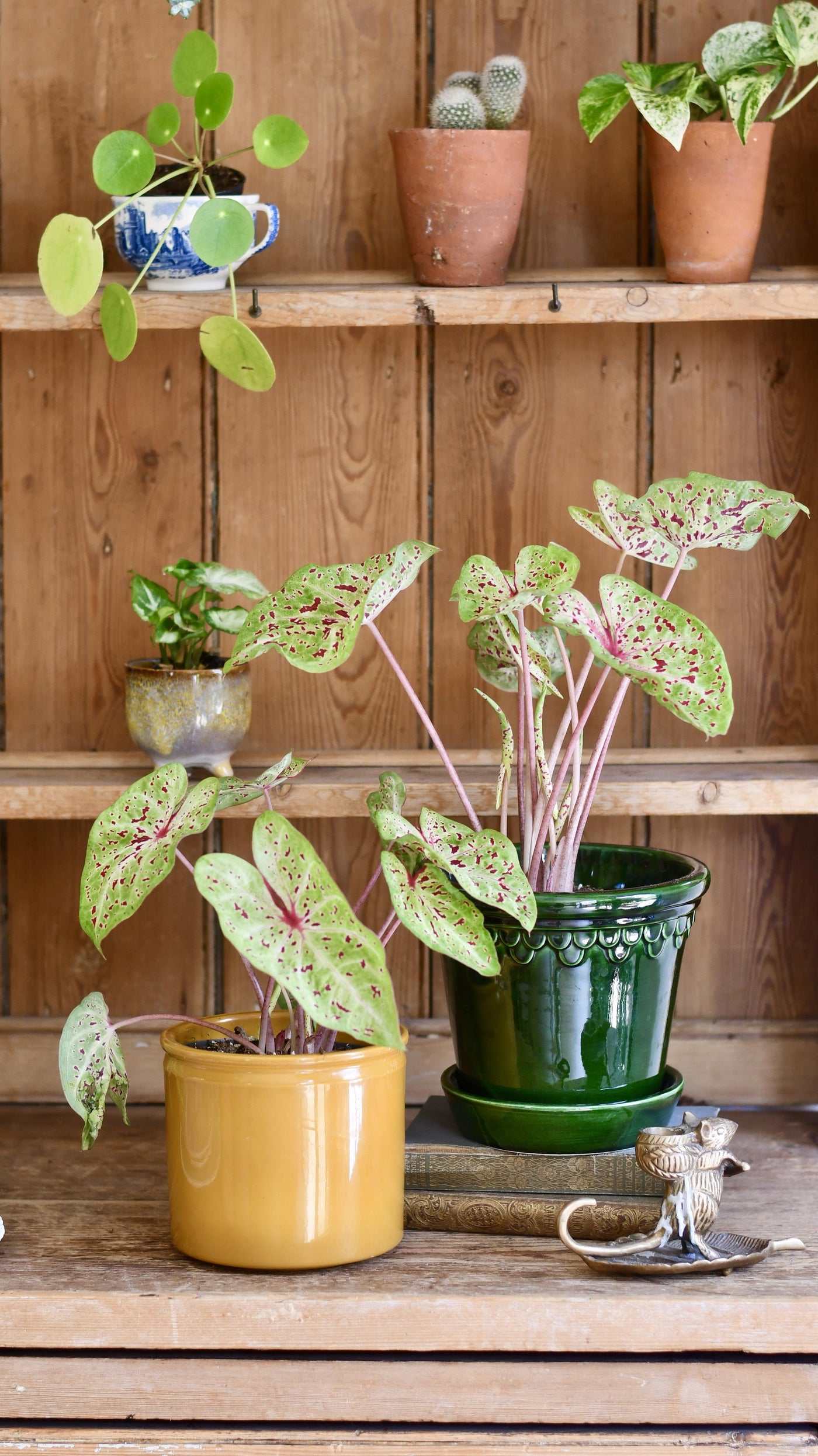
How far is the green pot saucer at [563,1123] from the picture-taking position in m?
1.10

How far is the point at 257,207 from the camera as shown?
122 centimetres

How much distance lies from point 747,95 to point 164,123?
47cm

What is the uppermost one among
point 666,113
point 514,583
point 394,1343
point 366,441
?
point 666,113

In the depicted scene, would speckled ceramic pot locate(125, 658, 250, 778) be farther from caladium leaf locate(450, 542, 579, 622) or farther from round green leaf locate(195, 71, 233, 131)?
round green leaf locate(195, 71, 233, 131)

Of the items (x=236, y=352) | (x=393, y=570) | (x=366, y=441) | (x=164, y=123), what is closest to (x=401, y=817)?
→ (x=393, y=570)

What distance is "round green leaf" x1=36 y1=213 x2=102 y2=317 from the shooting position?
105 centimetres

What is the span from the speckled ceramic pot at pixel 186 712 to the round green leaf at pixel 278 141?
1.37ft

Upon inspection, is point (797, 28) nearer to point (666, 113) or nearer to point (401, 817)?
point (666, 113)

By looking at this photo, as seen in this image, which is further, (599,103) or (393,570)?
(599,103)

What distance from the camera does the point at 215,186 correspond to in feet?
4.04

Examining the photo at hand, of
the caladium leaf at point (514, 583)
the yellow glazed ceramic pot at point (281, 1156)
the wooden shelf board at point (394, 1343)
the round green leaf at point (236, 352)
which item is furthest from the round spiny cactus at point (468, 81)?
the wooden shelf board at point (394, 1343)

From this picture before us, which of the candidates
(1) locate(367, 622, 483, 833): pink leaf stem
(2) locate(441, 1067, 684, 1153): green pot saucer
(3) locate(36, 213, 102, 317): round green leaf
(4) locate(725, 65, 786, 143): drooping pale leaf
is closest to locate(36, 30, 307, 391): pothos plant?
(3) locate(36, 213, 102, 317): round green leaf

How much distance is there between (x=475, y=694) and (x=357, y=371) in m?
0.34

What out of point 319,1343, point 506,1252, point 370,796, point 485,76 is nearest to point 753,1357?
point 506,1252
